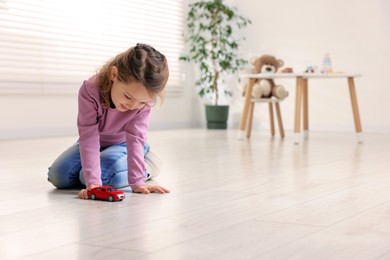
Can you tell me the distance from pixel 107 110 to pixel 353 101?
2534 mm

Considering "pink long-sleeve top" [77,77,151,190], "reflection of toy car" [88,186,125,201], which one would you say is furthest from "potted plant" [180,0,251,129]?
"reflection of toy car" [88,186,125,201]

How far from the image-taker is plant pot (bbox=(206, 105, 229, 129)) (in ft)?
18.7

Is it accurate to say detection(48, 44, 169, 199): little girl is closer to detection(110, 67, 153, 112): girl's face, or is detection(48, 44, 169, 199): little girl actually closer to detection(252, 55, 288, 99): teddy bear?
detection(110, 67, 153, 112): girl's face

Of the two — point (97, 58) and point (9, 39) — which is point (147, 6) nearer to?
Result: point (97, 58)

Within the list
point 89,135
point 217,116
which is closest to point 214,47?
point 217,116

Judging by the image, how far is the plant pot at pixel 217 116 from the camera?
5.70 metres

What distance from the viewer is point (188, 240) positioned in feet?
3.96

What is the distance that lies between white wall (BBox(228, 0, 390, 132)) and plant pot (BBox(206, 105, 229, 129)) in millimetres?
304

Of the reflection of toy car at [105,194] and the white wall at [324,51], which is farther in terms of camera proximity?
the white wall at [324,51]

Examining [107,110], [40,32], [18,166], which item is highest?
[40,32]

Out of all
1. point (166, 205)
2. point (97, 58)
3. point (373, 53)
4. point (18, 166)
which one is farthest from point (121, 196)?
point (373, 53)

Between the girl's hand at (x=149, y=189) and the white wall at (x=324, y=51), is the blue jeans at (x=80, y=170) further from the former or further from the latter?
the white wall at (x=324, y=51)

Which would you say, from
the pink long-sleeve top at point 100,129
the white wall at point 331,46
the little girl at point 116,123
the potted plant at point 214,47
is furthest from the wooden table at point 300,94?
the pink long-sleeve top at point 100,129

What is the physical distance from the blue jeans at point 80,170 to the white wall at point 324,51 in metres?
2.78
